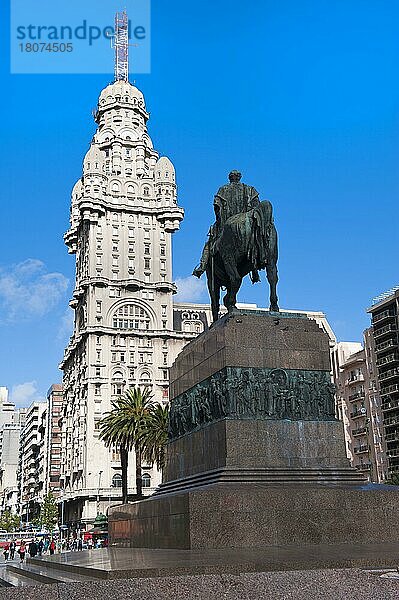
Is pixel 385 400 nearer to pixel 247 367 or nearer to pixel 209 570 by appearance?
pixel 247 367

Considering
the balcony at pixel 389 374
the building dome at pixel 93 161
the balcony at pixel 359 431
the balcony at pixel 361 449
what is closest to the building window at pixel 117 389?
the balcony at pixel 359 431

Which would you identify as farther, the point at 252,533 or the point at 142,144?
the point at 142,144

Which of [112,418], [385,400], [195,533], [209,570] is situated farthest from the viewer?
[385,400]

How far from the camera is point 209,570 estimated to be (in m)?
12.3

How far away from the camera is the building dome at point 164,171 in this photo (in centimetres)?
11844

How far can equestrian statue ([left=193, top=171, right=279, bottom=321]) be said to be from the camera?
2370 centimetres

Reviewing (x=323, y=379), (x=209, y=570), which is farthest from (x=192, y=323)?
(x=209, y=570)

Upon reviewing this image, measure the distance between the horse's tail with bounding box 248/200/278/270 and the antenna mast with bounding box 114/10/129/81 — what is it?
11015cm

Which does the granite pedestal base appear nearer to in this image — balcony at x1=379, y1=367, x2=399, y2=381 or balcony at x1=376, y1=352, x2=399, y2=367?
balcony at x1=379, y1=367, x2=399, y2=381

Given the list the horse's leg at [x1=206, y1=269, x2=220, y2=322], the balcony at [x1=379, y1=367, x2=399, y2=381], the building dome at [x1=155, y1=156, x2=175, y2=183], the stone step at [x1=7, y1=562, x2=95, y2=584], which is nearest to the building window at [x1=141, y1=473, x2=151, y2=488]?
the balcony at [x1=379, y1=367, x2=399, y2=381]

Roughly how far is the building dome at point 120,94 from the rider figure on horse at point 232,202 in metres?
102

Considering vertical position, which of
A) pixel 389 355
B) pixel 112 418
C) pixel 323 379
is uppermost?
pixel 389 355

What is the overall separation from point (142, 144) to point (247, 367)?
103m

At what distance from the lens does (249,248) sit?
23.7 metres
